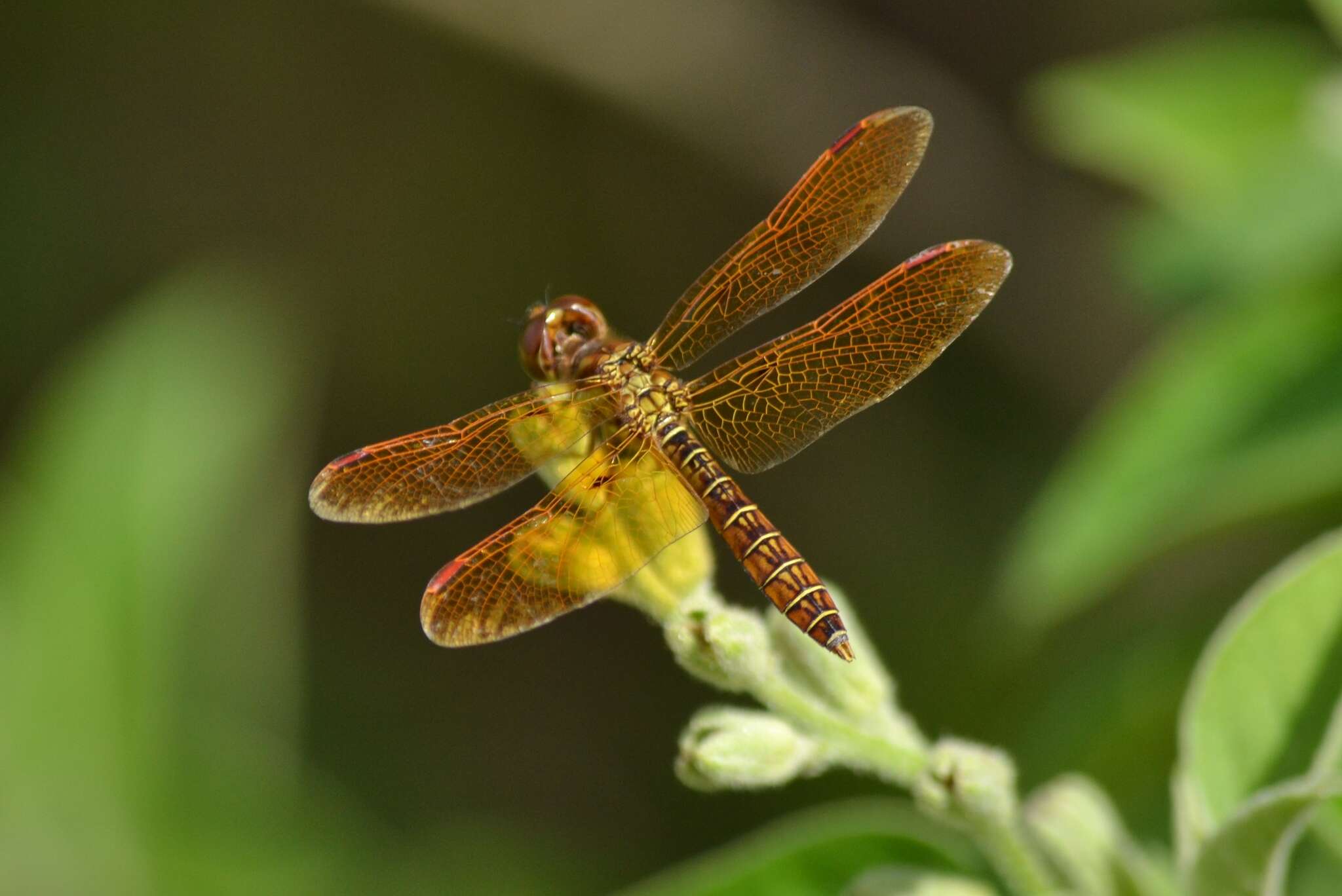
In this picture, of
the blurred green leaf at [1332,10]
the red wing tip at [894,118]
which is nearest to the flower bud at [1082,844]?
the red wing tip at [894,118]

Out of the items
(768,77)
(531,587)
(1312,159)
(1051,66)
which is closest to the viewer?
(531,587)

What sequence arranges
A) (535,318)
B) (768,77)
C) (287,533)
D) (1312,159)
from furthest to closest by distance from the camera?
(768,77) < (287,533) < (1312,159) < (535,318)

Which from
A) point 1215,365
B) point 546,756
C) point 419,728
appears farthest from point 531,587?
point 546,756

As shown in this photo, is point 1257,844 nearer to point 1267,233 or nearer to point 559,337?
point 559,337

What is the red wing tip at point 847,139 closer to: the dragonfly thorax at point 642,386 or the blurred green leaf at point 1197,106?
the dragonfly thorax at point 642,386

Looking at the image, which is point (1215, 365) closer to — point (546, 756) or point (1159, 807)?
point (1159, 807)

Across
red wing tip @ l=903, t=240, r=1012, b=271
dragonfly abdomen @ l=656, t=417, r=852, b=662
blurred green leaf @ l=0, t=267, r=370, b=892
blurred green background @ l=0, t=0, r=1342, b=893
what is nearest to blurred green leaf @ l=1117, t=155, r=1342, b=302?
blurred green background @ l=0, t=0, r=1342, b=893

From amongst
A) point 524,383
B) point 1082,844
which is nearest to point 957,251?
point 1082,844
